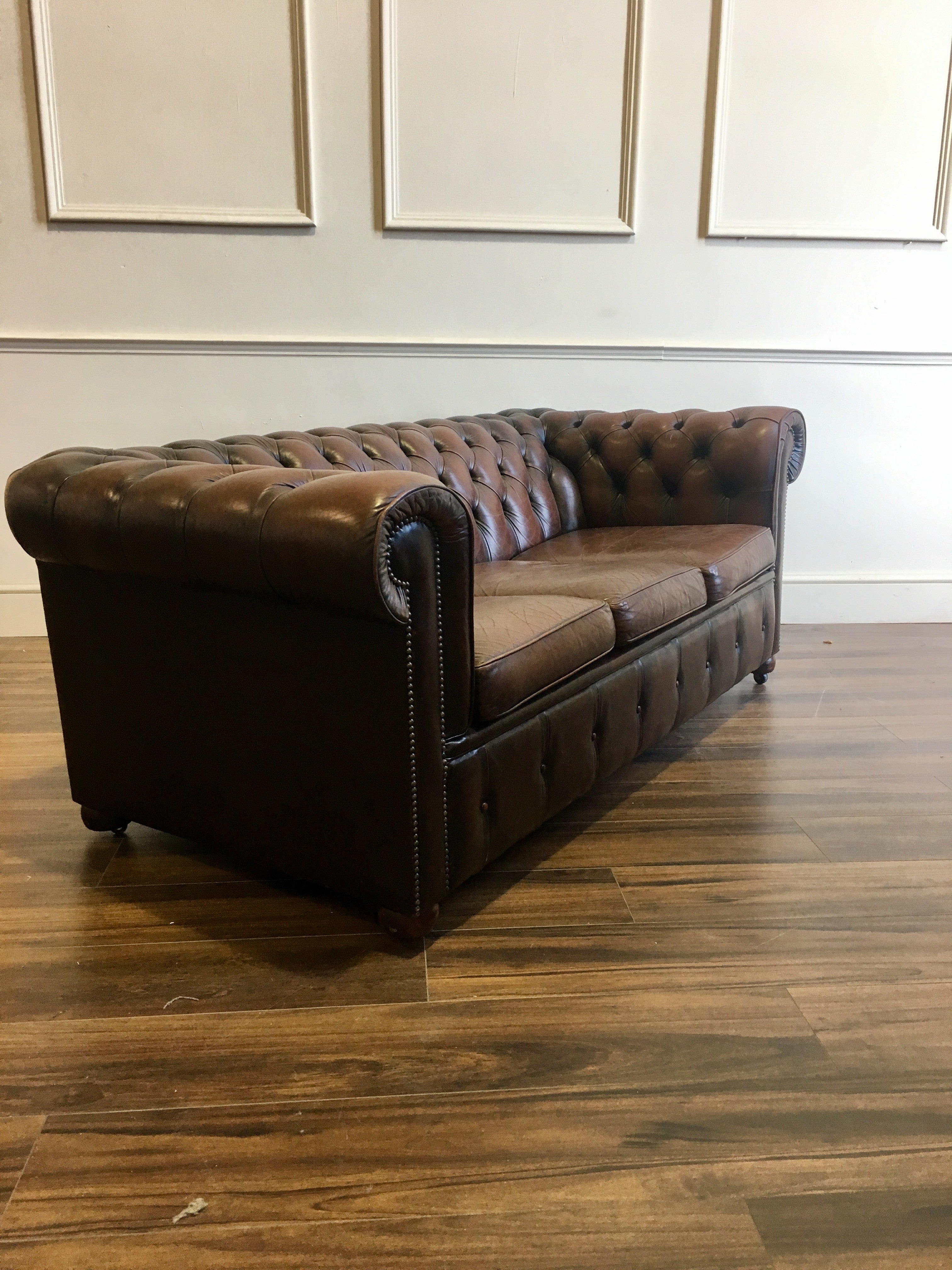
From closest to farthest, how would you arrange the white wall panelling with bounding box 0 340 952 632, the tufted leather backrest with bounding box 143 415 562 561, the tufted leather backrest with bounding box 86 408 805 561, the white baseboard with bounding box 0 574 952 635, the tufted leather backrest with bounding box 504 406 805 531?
the tufted leather backrest with bounding box 143 415 562 561, the tufted leather backrest with bounding box 86 408 805 561, the tufted leather backrest with bounding box 504 406 805 531, the white wall panelling with bounding box 0 340 952 632, the white baseboard with bounding box 0 574 952 635

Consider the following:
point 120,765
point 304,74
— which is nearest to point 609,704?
point 120,765

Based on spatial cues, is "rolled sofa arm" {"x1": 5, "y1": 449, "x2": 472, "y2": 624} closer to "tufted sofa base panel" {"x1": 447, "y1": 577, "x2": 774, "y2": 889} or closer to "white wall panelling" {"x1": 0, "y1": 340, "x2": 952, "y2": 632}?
"tufted sofa base panel" {"x1": 447, "y1": 577, "x2": 774, "y2": 889}

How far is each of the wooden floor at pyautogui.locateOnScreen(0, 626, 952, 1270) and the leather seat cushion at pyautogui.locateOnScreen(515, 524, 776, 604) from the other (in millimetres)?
613

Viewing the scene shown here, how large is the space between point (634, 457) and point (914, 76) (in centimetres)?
177

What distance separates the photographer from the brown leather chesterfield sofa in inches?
54.6

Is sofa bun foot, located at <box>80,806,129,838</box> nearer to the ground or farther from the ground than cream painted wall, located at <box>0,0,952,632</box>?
nearer to the ground

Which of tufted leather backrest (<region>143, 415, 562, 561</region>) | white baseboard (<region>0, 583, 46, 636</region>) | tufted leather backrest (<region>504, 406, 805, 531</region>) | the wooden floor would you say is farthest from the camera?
white baseboard (<region>0, 583, 46, 636</region>)

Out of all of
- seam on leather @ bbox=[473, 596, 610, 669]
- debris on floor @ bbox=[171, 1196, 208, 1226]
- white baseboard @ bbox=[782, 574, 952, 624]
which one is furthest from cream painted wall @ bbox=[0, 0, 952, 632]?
debris on floor @ bbox=[171, 1196, 208, 1226]

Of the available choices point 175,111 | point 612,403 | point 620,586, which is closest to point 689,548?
point 620,586

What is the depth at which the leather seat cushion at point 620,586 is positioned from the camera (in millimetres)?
1973

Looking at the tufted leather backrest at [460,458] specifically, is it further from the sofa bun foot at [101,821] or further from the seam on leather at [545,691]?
the sofa bun foot at [101,821]

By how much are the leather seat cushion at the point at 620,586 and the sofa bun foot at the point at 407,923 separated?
2.17ft

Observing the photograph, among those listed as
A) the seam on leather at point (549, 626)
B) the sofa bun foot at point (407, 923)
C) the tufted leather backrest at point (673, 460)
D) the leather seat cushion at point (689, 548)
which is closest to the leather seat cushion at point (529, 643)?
the seam on leather at point (549, 626)

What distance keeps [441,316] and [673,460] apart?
101cm
